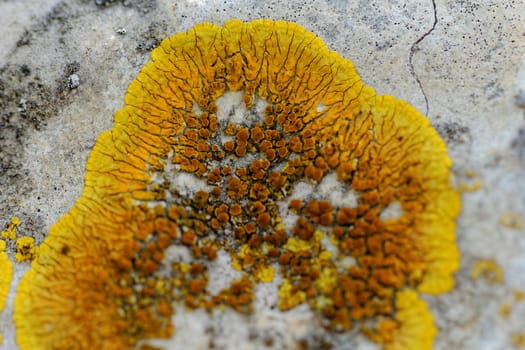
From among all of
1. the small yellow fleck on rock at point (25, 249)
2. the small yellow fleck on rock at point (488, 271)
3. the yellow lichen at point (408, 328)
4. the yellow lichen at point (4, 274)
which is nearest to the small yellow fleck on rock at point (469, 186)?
the small yellow fleck on rock at point (488, 271)

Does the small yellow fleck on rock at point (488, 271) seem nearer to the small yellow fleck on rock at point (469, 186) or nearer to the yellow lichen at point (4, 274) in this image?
the small yellow fleck on rock at point (469, 186)

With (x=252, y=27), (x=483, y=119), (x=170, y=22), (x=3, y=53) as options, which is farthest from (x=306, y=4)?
(x=3, y=53)

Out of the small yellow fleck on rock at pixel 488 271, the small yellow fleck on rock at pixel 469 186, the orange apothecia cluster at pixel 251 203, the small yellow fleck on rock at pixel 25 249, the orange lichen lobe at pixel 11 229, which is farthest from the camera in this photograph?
the orange lichen lobe at pixel 11 229

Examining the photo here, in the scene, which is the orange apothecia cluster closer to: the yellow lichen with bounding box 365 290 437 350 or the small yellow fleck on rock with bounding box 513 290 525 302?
the yellow lichen with bounding box 365 290 437 350

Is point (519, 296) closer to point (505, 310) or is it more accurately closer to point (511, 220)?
point (505, 310)

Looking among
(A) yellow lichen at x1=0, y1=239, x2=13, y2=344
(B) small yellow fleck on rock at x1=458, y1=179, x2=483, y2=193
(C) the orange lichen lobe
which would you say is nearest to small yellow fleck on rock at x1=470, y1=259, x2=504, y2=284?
(B) small yellow fleck on rock at x1=458, y1=179, x2=483, y2=193

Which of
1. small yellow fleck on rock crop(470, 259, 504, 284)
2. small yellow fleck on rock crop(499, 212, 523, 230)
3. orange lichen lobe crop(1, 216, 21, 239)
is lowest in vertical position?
small yellow fleck on rock crop(470, 259, 504, 284)

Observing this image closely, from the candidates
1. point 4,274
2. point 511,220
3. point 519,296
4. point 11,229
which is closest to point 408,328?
point 519,296
